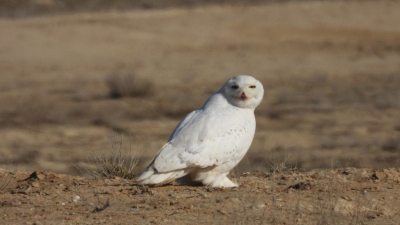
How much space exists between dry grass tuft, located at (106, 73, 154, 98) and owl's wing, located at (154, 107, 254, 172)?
12.6 m

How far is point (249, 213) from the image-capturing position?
259 inches

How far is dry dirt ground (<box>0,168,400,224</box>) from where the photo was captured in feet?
21.5

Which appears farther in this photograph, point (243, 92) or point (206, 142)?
point (243, 92)

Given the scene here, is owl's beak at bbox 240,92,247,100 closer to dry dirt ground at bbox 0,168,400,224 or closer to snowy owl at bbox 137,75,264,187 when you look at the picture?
snowy owl at bbox 137,75,264,187

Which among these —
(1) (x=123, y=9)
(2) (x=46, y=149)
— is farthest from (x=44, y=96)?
(1) (x=123, y=9)

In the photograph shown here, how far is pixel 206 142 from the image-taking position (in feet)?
25.2

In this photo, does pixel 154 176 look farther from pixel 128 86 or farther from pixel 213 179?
pixel 128 86

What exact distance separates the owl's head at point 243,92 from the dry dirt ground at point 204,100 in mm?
886

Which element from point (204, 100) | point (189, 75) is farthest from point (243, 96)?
point (189, 75)

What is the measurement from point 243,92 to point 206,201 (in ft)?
4.71

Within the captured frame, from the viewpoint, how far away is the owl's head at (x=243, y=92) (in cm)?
811

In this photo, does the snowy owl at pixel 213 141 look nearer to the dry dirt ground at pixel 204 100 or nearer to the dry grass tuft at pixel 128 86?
the dry dirt ground at pixel 204 100

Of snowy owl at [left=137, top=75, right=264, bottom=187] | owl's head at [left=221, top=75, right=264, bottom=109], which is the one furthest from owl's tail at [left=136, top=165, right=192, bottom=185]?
owl's head at [left=221, top=75, right=264, bottom=109]

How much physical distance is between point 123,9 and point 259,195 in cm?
3172
